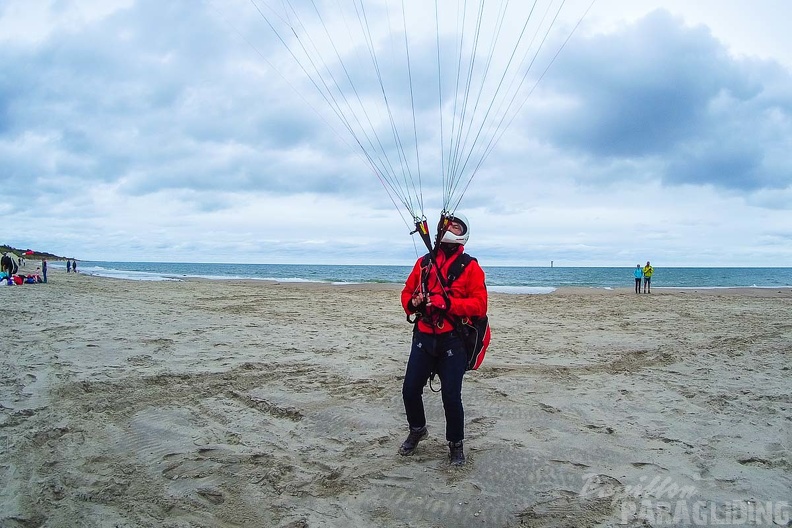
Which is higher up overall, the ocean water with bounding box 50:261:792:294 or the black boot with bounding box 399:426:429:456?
the ocean water with bounding box 50:261:792:294

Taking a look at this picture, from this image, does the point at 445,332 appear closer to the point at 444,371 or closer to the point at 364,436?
the point at 444,371

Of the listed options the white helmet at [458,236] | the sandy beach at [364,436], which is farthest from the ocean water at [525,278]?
the white helmet at [458,236]

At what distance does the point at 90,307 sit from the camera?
41.1 ft

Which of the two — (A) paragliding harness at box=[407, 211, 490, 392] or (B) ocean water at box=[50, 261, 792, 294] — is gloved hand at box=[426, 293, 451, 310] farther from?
(B) ocean water at box=[50, 261, 792, 294]

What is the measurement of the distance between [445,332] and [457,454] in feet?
3.40

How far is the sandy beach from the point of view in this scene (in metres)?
3.24

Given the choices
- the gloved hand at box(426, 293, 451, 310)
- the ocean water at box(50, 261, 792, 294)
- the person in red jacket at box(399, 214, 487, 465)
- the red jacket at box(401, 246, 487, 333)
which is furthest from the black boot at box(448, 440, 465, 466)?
the ocean water at box(50, 261, 792, 294)

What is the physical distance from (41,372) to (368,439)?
4652mm

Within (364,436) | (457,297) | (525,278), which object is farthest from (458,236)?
(525,278)

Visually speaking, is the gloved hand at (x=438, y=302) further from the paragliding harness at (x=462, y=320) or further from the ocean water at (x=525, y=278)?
the ocean water at (x=525, y=278)

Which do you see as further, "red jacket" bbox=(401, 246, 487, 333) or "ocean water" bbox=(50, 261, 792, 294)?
"ocean water" bbox=(50, 261, 792, 294)

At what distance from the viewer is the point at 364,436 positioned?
4.47 metres

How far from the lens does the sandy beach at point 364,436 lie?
10.6ft

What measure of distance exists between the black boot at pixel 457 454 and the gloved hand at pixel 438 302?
1.16 metres
